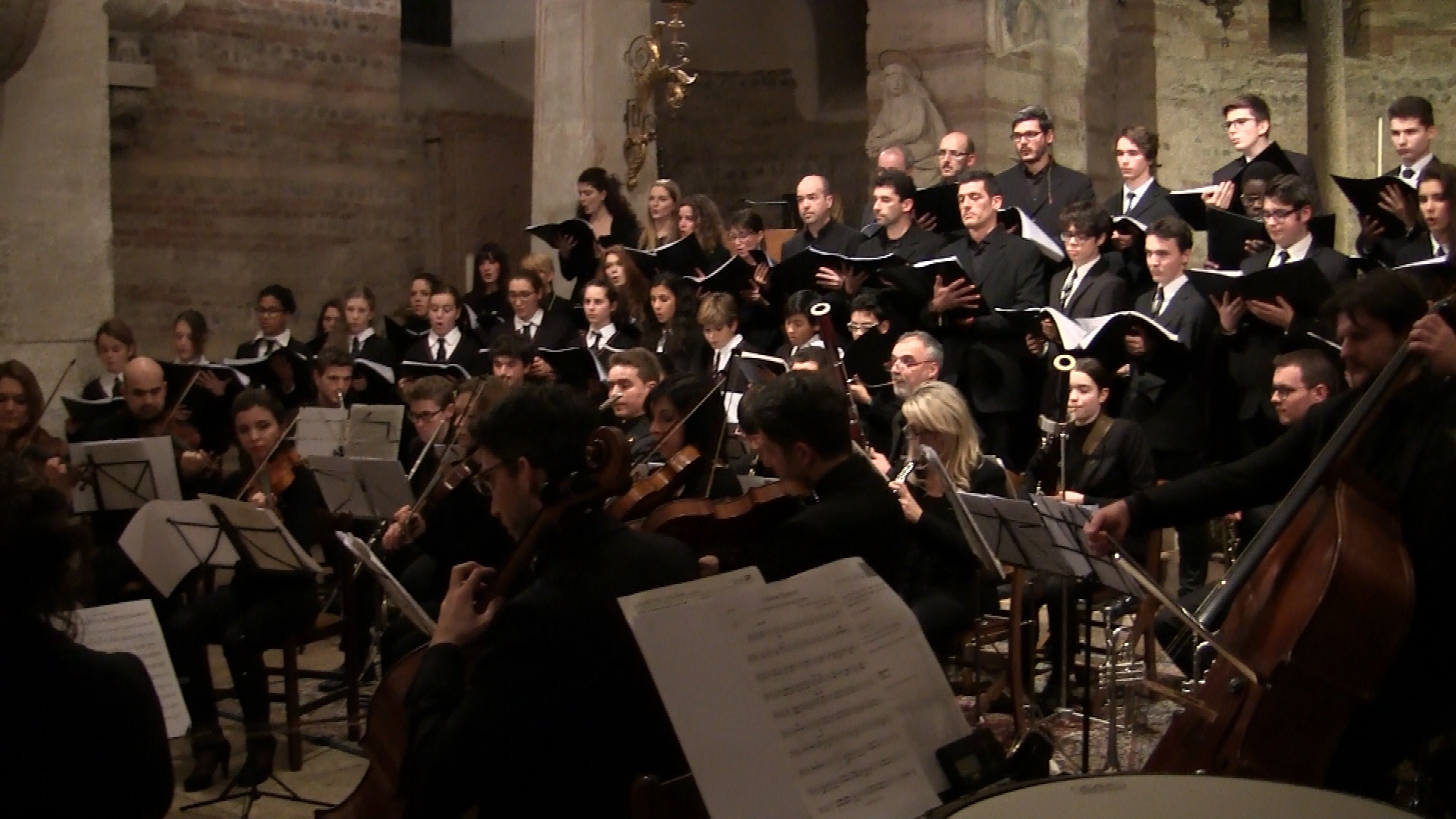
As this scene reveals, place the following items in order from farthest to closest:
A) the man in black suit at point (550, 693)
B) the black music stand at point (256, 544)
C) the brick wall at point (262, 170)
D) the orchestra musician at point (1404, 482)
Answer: the brick wall at point (262, 170), the black music stand at point (256, 544), the orchestra musician at point (1404, 482), the man in black suit at point (550, 693)

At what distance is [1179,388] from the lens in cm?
637

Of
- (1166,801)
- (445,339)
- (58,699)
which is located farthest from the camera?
(445,339)

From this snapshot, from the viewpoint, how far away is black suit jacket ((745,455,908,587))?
12.0 feet

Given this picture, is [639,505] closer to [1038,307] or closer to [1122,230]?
[1038,307]

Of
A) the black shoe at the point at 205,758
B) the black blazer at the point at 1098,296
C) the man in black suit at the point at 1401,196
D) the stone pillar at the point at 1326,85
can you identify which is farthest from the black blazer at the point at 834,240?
the stone pillar at the point at 1326,85

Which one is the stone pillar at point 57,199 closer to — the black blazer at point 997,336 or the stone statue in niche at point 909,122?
the black blazer at point 997,336

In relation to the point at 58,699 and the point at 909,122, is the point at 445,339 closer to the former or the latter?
the point at 909,122

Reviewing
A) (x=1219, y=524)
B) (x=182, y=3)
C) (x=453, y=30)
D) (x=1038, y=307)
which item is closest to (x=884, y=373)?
(x=1038, y=307)

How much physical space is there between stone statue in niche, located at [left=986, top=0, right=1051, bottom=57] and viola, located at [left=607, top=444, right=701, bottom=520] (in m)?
5.71

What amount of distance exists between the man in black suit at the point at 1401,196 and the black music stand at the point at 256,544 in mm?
3999

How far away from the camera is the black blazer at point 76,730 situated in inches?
89.1

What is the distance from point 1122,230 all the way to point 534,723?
4.94 meters

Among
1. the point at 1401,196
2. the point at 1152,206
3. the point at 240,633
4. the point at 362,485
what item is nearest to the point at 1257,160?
the point at 1152,206

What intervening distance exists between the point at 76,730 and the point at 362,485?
10.7 ft
